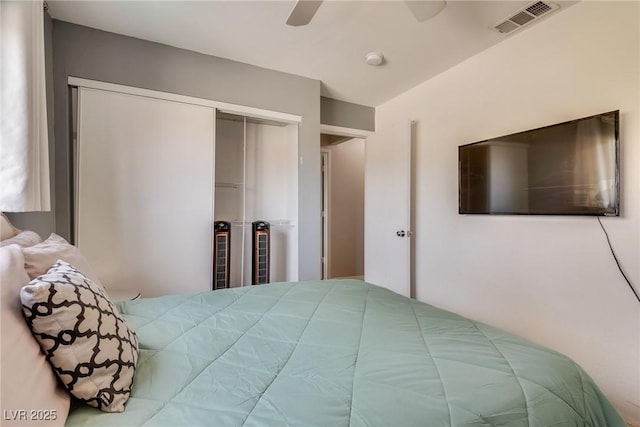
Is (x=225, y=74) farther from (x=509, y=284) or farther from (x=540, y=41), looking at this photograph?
(x=509, y=284)

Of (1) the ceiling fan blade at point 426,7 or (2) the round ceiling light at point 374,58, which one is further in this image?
(2) the round ceiling light at point 374,58

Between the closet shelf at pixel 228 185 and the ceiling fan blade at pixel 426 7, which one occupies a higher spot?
the ceiling fan blade at pixel 426 7

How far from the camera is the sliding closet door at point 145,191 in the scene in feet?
7.16

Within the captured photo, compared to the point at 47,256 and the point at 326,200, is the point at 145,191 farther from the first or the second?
the point at 326,200

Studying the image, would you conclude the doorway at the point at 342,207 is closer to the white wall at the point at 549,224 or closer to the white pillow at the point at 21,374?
the white wall at the point at 549,224

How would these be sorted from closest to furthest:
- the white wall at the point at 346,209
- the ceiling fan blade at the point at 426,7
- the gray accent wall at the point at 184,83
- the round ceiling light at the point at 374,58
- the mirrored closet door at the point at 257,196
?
1. the ceiling fan blade at the point at 426,7
2. the gray accent wall at the point at 184,83
3. the round ceiling light at the point at 374,58
4. the mirrored closet door at the point at 257,196
5. the white wall at the point at 346,209

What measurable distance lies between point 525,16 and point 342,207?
3504 mm

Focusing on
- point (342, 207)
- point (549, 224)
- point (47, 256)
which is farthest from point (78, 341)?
point (342, 207)

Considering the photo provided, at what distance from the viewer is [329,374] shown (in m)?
0.86

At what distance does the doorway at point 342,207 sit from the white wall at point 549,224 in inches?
82.8

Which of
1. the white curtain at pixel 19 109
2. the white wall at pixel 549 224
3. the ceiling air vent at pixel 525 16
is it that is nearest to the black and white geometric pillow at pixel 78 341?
the white curtain at pixel 19 109

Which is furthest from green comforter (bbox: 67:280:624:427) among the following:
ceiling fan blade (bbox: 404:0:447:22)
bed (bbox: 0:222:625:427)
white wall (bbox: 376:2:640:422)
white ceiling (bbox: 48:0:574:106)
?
white ceiling (bbox: 48:0:574:106)

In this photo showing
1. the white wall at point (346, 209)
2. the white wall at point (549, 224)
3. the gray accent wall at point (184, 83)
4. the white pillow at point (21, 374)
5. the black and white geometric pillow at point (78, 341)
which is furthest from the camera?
the white wall at point (346, 209)

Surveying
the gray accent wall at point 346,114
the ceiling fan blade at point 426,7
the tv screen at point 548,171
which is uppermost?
the gray accent wall at point 346,114
